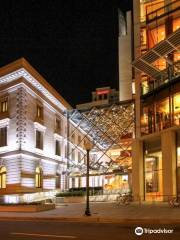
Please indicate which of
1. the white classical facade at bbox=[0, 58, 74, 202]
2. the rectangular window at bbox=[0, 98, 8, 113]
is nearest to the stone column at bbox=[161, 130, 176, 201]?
the white classical facade at bbox=[0, 58, 74, 202]

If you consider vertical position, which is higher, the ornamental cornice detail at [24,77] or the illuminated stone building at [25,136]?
the ornamental cornice detail at [24,77]

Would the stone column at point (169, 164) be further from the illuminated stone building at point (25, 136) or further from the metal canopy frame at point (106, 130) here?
the metal canopy frame at point (106, 130)

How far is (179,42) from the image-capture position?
34.0 metres

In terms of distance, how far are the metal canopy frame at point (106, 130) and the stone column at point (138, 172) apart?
14436 millimetres

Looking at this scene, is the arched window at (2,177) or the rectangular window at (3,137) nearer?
the arched window at (2,177)

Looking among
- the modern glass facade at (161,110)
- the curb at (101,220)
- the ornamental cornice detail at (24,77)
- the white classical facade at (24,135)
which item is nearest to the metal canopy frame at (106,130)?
the white classical facade at (24,135)

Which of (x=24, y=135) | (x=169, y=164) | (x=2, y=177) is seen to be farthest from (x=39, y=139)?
(x=169, y=164)

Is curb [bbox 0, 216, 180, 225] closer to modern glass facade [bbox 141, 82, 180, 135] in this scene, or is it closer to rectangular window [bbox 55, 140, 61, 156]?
modern glass facade [bbox 141, 82, 180, 135]

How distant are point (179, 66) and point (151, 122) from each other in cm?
580

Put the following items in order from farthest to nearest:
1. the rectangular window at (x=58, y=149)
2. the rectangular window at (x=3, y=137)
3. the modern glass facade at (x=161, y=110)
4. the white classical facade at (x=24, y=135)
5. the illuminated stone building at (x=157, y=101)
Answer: the rectangular window at (x=58, y=149)
the rectangular window at (x=3, y=137)
the white classical facade at (x=24, y=135)
the modern glass facade at (x=161, y=110)
the illuminated stone building at (x=157, y=101)

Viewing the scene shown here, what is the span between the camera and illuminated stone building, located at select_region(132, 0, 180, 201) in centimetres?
3225

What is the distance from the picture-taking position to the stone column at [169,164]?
1240 inches

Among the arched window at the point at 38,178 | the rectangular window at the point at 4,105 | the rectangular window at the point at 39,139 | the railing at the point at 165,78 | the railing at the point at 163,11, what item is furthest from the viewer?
the rectangular window at the point at 39,139

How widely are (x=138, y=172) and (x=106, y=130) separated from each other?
28.9 m
